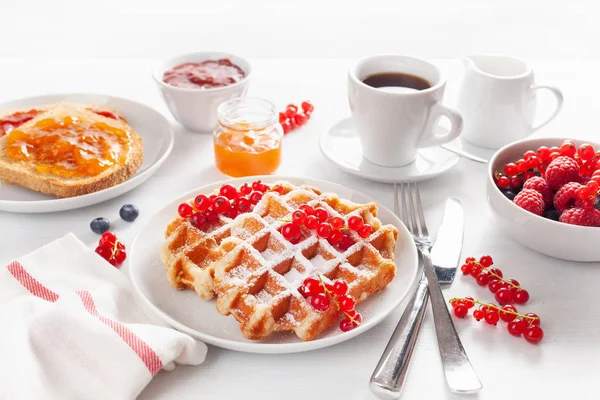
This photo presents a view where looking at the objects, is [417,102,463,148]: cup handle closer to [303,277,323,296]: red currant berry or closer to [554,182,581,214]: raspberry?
[554,182,581,214]: raspberry

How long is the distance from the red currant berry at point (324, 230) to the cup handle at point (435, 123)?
640 millimetres

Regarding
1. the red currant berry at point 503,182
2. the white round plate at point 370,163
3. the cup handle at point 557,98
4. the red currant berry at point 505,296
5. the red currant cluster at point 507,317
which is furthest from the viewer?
the cup handle at point 557,98

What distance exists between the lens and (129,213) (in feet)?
6.22

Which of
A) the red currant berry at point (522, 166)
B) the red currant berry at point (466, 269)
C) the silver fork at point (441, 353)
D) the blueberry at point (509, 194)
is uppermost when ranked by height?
the red currant berry at point (522, 166)

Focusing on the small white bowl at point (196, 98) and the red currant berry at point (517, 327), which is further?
the small white bowl at point (196, 98)

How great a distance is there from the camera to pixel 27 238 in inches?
72.0

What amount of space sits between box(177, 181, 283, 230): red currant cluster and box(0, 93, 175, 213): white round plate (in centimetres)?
34

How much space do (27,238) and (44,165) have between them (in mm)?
266

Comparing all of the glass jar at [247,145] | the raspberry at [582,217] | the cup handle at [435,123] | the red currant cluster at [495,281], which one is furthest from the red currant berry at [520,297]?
the glass jar at [247,145]

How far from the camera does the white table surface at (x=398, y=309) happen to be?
4.56 feet

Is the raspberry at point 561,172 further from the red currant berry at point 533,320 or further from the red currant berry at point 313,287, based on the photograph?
the red currant berry at point 313,287

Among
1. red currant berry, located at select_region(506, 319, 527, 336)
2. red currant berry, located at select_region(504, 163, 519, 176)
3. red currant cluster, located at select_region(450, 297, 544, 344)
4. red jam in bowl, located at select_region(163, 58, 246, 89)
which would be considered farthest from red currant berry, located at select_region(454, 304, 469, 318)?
red jam in bowl, located at select_region(163, 58, 246, 89)

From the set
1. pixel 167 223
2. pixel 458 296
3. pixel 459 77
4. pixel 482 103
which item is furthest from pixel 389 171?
pixel 459 77

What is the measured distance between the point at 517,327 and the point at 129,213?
110 cm
